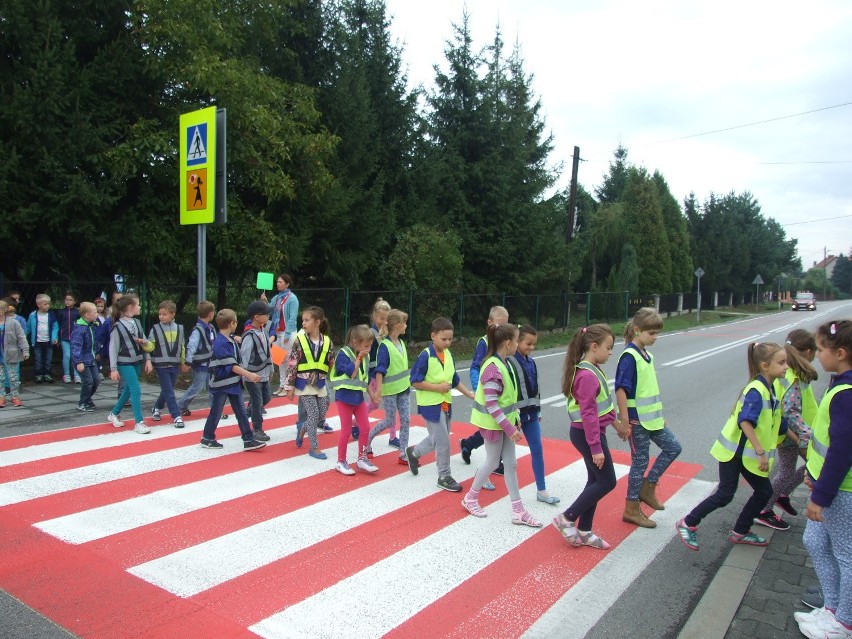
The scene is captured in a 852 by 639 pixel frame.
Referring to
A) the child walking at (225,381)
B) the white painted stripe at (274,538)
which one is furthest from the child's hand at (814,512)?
the child walking at (225,381)

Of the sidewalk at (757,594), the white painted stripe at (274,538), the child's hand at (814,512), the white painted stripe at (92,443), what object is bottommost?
the sidewalk at (757,594)

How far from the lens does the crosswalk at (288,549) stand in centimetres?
363

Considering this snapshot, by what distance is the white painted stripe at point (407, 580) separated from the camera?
11.5 ft

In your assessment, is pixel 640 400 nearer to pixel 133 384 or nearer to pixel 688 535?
pixel 688 535

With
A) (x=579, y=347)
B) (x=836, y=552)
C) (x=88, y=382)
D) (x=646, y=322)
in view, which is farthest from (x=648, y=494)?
(x=88, y=382)

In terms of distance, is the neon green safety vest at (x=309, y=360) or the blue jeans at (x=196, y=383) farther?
the blue jeans at (x=196, y=383)

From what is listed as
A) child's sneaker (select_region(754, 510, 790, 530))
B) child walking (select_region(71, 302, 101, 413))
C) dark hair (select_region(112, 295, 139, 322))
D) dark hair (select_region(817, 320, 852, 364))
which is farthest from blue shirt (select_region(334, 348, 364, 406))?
child walking (select_region(71, 302, 101, 413))

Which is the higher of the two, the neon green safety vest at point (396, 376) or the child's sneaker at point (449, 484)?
the neon green safety vest at point (396, 376)

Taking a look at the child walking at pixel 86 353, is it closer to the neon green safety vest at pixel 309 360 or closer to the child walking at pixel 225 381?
the child walking at pixel 225 381

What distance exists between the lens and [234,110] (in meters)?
13.6

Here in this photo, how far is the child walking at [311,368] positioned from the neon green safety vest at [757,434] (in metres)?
3.93

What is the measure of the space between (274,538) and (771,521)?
155 inches

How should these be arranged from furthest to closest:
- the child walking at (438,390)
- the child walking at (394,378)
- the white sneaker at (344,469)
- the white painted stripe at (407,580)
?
the child walking at (394,378) < the white sneaker at (344,469) < the child walking at (438,390) < the white painted stripe at (407,580)

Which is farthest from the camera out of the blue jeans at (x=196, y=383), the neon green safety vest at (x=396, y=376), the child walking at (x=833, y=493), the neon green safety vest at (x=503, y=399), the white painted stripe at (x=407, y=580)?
the blue jeans at (x=196, y=383)
